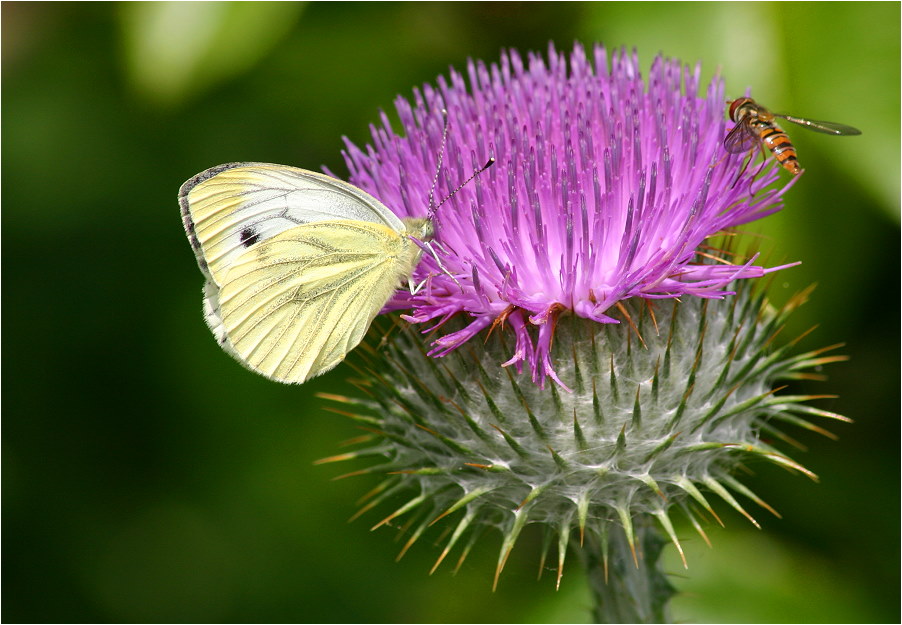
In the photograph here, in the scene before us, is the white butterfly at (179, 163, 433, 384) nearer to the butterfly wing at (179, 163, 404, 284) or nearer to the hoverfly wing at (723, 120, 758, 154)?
the butterfly wing at (179, 163, 404, 284)

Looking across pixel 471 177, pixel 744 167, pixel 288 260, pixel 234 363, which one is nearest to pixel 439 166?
pixel 471 177

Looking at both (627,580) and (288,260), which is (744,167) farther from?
(288,260)

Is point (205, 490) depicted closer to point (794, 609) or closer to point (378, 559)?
point (378, 559)

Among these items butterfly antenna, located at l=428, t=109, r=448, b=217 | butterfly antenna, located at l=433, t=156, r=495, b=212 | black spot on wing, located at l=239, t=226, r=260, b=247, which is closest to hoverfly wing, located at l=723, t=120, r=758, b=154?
butterfly antenna, located at l=433, t=156, r=495, b=212

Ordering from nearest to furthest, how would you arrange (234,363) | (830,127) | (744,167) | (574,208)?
1. (574,208)
2. (744,167)
3. (830,127)
4. (234,363)

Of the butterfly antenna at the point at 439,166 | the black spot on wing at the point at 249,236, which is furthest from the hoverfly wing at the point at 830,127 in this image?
the black spot on wing at the point at 249,236
